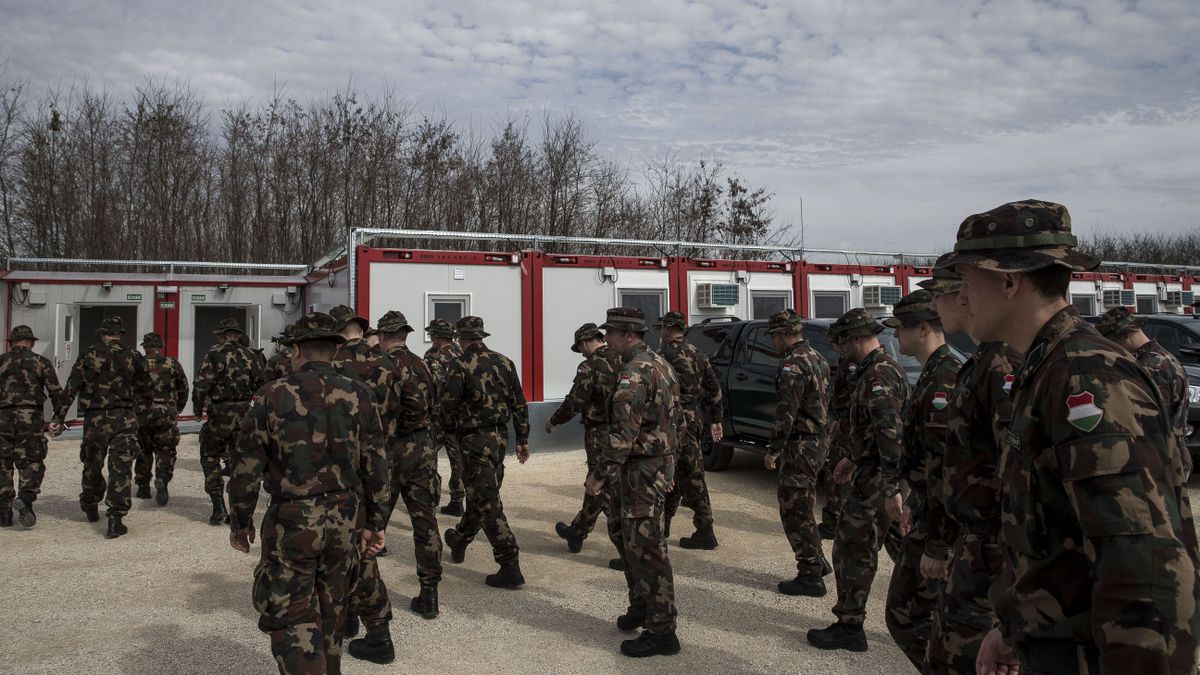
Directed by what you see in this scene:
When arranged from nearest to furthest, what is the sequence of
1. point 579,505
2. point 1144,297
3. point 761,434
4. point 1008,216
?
1. point 1008,216
2. point 579,505
3. point 761,434
4. point 1144,297

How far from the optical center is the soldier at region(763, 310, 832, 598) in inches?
217

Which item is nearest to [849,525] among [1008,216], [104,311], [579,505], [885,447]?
[885,447]

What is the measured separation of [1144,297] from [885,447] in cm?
1694

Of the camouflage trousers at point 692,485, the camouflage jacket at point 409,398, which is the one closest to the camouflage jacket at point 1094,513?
the camouflage jacket at point 409,398

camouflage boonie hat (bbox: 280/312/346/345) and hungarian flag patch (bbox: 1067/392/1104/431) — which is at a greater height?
camouflage boonie hat (bbox: 280/312/346/345)

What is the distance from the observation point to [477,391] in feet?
19.8

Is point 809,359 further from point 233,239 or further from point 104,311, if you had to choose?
point 233,239

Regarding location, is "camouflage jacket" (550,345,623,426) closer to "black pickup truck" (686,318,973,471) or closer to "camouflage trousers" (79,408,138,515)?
"black pickup truck" (686,318,973,471)

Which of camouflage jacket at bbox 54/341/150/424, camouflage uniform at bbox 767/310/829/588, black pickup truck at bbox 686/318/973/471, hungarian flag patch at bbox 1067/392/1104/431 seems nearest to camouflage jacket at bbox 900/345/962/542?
hungarian flag patch at bbox 1067/392/1104/431

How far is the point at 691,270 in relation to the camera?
494 inches

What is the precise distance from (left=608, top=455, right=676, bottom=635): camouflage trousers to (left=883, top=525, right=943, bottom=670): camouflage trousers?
1443 millimetres

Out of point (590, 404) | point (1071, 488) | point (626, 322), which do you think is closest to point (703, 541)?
point (590, 404)

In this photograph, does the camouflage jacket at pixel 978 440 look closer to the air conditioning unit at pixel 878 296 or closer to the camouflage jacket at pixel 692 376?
the camouflage jacket at pixel 692 376

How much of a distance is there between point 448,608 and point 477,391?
5.29 feet
